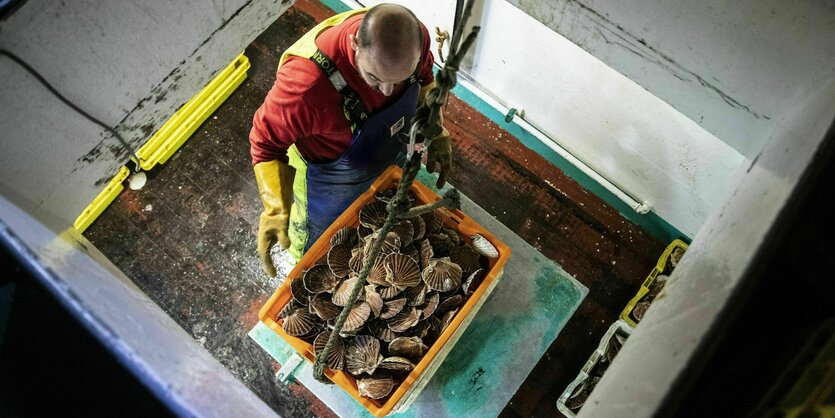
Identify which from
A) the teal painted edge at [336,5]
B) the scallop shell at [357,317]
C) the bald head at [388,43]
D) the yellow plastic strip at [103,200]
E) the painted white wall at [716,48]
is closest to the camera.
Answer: the painted white wall at [716,48]

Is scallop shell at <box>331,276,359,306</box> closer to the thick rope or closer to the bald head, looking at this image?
the thick rope

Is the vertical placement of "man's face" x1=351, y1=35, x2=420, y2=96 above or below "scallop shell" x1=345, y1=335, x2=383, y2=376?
above

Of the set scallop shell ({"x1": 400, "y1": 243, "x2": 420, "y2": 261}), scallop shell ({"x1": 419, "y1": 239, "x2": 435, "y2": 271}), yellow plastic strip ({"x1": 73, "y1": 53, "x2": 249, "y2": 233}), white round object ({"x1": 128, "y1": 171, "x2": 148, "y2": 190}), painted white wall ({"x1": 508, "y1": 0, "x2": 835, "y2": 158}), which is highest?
painted white wall ({"x1": 508, "y1": 0, "x2": 835, "y2": 158})

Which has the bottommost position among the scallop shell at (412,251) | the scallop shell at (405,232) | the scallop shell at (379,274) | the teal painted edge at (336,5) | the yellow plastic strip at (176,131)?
the yellow plastic strip at (176,131)

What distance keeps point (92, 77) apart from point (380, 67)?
0.94 metres

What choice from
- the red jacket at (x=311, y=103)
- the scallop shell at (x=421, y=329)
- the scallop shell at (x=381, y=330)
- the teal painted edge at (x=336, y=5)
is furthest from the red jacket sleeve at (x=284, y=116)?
the teal painted edge at (x=336, y=5)

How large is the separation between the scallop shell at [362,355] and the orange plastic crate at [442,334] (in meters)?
0.06

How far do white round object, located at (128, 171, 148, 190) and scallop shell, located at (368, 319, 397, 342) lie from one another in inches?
73.1

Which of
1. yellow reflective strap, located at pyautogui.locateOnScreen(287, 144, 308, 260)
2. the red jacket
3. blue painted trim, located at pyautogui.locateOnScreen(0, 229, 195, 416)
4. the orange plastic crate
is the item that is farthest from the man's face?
blue painted trim, located at pyautogui.locateOnScreen(0, 229, 195, 416)

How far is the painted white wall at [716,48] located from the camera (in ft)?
5.28

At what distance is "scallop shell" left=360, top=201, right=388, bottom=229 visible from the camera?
2613mm

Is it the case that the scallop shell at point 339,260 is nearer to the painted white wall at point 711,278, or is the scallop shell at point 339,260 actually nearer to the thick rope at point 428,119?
the thick rope at point 428,119

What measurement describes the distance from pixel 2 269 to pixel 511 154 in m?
2.83

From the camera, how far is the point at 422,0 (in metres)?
3.30
